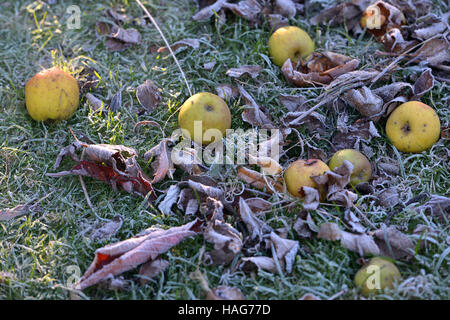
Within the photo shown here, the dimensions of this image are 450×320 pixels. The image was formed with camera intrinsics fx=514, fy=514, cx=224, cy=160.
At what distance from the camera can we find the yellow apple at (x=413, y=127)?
341cm

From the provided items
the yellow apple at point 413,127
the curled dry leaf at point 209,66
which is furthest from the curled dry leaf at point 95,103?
the yellow apple at point 413,127

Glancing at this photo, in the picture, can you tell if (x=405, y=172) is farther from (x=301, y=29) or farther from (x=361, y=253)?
(x=301, y=29)

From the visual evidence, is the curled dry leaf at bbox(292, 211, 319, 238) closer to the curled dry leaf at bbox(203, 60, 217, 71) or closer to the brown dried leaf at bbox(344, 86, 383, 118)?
the brown dried leaf at bbox(344, 86, 383, 118)

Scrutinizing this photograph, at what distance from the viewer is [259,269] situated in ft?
9.18

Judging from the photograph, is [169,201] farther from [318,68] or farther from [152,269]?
[318,68]

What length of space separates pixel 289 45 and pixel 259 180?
126 centimetres

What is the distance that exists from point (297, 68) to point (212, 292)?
202cm

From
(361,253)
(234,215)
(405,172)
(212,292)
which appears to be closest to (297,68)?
(405,172)

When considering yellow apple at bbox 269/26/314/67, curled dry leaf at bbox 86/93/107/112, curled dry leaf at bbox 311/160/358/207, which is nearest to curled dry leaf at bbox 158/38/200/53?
yellow apple at bbox 269/26/314/67

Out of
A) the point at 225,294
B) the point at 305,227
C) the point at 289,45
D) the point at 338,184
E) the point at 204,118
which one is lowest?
the point at 225,294

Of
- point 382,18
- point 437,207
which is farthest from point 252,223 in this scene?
point 382,18

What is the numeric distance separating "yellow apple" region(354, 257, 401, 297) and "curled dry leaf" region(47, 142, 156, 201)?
1.36 m

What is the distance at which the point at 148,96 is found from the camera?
12.7 ft

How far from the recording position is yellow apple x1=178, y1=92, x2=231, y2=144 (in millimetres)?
3383
